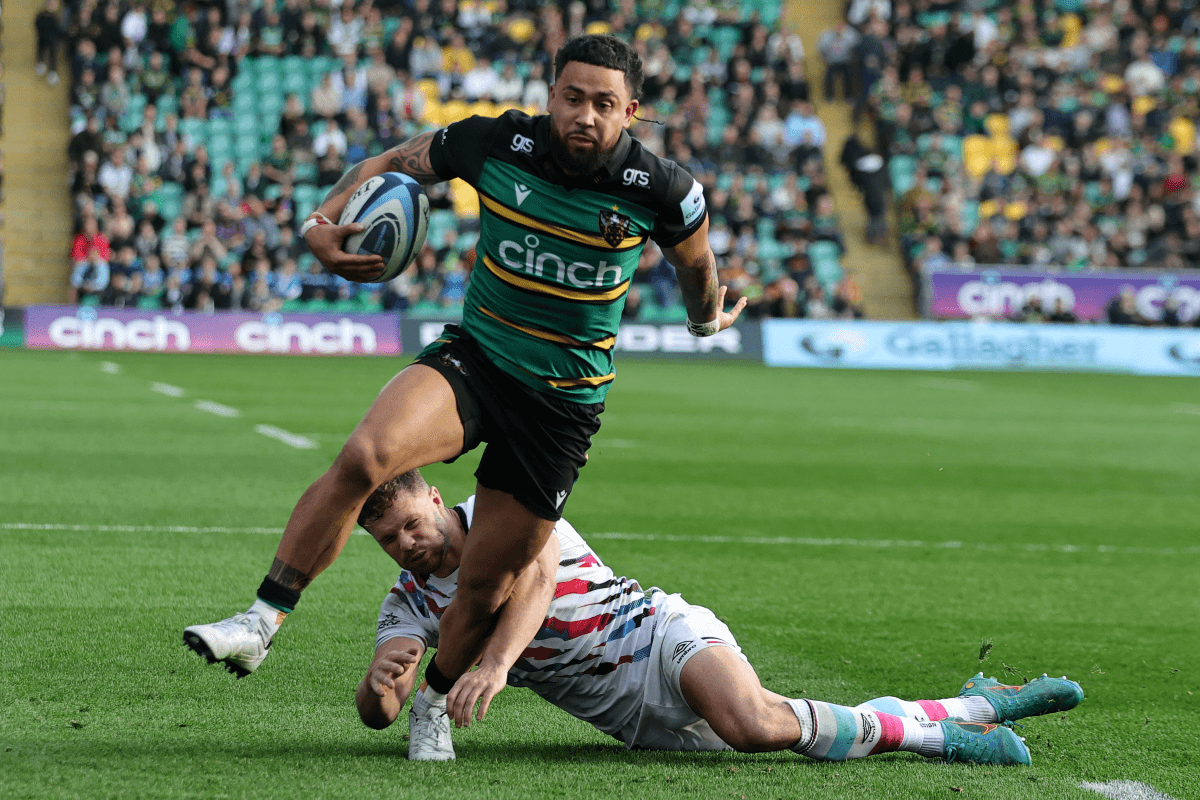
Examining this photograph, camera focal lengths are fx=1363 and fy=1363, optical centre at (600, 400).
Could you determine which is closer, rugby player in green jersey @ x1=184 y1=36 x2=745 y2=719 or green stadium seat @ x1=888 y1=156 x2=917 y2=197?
rugby player in green jersey @ x1=184 y1=36 x2=745 y2=719

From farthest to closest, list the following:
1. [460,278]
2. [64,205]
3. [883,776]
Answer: [64,205]
[460,278]
[883,776]

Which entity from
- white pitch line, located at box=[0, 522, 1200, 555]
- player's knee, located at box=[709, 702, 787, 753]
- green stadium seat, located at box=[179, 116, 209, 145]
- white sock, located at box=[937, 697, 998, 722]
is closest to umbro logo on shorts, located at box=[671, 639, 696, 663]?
player's knee, located at box=[709, 702, 787, 753]

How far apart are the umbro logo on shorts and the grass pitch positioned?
0.34 metres

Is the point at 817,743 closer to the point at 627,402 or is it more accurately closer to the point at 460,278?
the point at 627,402

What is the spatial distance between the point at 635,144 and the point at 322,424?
9545 mm

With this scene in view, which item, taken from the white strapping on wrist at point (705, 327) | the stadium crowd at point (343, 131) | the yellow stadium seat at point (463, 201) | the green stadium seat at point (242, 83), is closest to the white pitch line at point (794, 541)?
the white strapping on wrist at point (705, 327)

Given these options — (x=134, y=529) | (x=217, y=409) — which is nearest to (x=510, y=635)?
(x=134, y=529)

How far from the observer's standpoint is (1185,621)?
686 centimetres

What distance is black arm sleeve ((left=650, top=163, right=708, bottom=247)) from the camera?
4.33m

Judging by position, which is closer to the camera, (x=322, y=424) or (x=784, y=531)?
(x=784, y=531)

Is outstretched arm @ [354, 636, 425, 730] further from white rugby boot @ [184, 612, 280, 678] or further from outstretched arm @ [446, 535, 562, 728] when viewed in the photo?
white rugby boot @ [184, 612, 280, 678]

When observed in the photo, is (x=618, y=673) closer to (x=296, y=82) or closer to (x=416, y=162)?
(x=416, y=162)

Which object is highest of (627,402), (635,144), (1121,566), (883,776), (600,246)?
(635,144)

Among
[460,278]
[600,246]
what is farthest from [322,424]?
[460,278]
